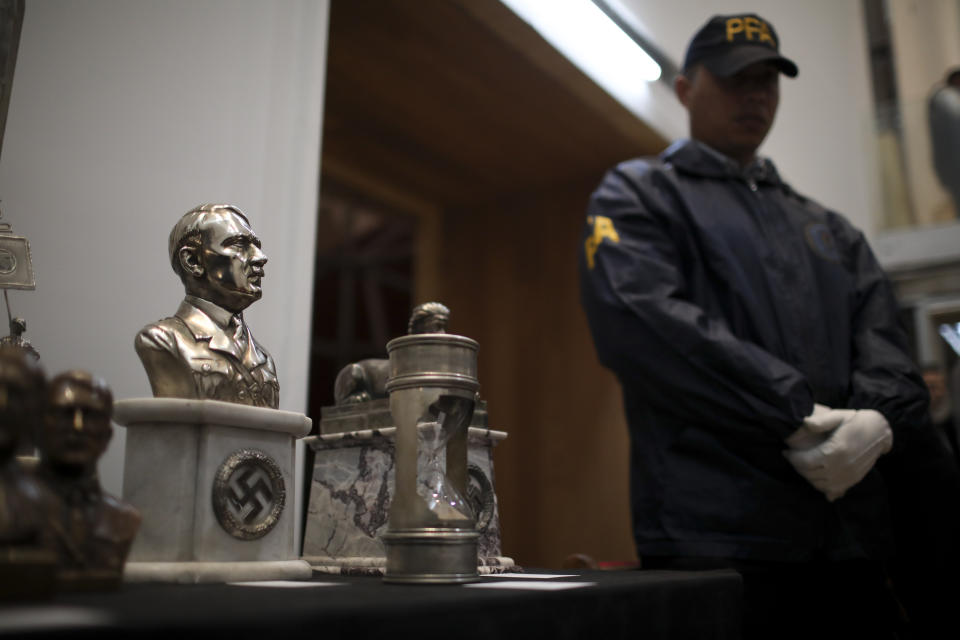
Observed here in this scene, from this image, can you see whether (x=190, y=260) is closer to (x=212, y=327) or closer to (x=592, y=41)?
(x=212, y=327)

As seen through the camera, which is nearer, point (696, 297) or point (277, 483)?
point (277, 483)

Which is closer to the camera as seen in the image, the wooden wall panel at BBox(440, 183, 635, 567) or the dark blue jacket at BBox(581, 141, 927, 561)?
the dark blue jacket at BBox(581, 141, 927, 561)

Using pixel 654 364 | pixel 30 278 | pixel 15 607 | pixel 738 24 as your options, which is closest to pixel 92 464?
pixel 15 607

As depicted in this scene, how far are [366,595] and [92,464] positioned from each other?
23 centimetres

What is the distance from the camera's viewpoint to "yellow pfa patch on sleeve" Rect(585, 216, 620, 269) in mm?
1649

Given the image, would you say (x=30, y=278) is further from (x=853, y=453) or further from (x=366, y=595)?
(x=853, y=453)

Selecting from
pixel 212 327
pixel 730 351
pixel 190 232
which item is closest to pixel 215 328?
pixel 212 327

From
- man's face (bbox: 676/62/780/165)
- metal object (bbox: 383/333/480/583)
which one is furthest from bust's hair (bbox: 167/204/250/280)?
man's face (bbox: 676/62/780/165)

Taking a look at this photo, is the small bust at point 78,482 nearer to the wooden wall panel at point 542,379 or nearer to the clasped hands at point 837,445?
the clasped hands at point 837,445

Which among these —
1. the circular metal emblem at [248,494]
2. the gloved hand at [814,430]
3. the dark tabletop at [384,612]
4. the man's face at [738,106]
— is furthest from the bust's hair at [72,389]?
the man's face at [738,106]

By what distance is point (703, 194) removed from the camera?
1.75 m

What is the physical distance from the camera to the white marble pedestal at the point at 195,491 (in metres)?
0.83

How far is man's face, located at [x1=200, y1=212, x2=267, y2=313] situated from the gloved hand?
3.12 feet

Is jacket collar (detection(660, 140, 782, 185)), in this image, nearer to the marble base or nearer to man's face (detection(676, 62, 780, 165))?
man's face (detection(676, 62, 780, 165))
